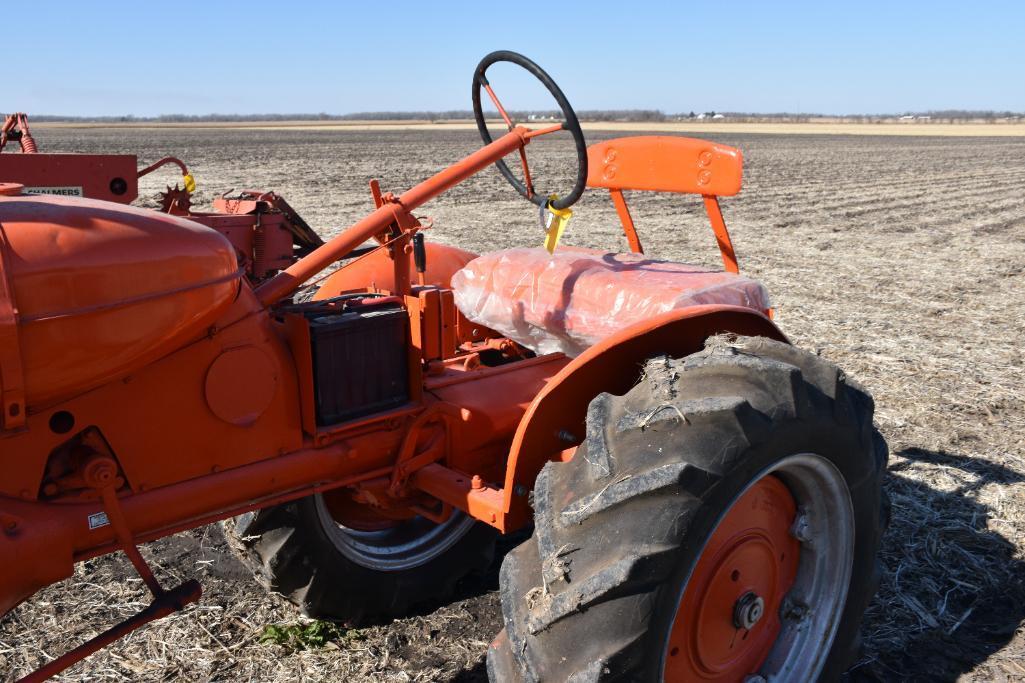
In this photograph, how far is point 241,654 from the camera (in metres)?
3.01

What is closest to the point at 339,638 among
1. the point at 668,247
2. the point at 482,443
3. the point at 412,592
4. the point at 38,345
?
the point at 412,592

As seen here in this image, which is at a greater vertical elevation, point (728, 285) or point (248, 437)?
point (728, 285)

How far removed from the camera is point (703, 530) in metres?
2.08

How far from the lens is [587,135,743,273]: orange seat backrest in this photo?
3.26 meters

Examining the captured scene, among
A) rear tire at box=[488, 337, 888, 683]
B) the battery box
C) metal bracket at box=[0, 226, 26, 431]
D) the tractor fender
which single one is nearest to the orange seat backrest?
the tractor fender

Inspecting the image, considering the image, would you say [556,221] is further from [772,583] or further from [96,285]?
[96,285]

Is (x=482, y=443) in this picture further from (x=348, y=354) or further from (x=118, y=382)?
(x=118, y=382)

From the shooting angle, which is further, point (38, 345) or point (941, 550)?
point (941, 550)

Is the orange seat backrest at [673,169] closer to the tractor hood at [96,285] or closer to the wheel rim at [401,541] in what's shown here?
the wheel rim at [401,541]

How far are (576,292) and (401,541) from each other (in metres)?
1.14

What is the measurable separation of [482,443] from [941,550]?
2.02 meters

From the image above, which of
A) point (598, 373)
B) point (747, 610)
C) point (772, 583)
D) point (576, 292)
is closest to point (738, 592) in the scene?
point (747, 610)

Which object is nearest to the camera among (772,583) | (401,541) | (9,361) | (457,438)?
(9,361)

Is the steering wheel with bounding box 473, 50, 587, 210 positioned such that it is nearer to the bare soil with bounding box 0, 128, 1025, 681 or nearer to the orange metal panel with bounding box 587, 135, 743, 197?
the orange metal panel with bounding box 587, 135, 743, 197
